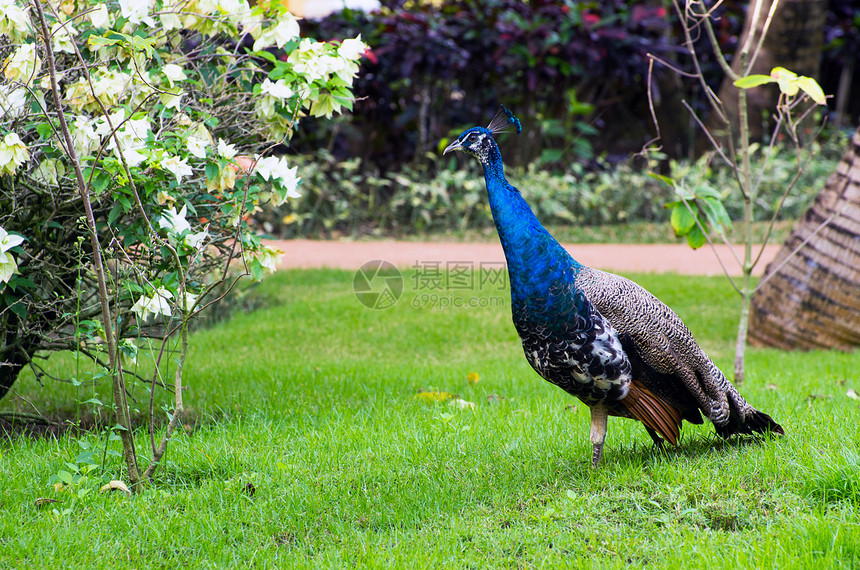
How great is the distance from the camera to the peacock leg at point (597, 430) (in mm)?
3188

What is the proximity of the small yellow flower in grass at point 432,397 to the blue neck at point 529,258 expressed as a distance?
1386mm

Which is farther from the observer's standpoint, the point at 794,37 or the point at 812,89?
the point at 794,37

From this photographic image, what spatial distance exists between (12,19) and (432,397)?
103 inches

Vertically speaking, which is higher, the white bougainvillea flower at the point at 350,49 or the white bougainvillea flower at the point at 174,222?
the white bougainvillea flower at the point at 350,49

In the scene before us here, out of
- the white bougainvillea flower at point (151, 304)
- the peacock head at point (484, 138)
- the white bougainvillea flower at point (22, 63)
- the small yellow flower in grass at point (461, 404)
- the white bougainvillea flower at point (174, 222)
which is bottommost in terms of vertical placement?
the small yellow flower in grass at point (461, 404)

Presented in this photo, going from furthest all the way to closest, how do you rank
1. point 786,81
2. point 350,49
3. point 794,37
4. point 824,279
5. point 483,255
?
point 794,37, point 483,255, point 824,279, point 786,81, point 350,49

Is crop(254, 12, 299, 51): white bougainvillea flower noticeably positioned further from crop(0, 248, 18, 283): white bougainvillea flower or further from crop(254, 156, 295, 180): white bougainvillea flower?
crop(0, 248, 18, 283): white bougainvillea flower

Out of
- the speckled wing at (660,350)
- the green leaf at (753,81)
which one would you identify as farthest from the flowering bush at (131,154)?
the green leaf at (753,81)

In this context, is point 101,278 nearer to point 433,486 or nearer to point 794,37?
point 433,486

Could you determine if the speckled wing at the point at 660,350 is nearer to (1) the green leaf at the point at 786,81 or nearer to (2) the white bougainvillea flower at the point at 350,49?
(2) the white bougainvillea flower at the point at 350,49

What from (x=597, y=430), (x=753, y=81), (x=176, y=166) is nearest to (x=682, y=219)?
(x=753, y=81)

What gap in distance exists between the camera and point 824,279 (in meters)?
5.47

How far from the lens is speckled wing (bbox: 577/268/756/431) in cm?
304

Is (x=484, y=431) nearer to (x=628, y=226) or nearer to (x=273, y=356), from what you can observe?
(x=273, y=356)
